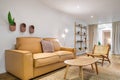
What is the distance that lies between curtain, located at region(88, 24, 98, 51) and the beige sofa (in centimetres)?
409

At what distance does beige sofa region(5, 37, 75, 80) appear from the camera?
2021 mm

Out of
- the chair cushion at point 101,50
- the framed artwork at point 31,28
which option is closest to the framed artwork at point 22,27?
the framed artwork at point 31,28

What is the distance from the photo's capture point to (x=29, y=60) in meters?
2.06

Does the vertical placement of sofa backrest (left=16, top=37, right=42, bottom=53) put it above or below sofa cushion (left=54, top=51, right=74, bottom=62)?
above

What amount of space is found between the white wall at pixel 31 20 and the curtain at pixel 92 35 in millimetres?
2534

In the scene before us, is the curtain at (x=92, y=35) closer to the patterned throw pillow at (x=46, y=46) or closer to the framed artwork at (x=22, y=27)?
the patterned throw pillow at (x=46, y=46)

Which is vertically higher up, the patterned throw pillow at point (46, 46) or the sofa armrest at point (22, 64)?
the patterned throw pillow at point (46, 46)

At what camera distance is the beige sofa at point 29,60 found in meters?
2.02

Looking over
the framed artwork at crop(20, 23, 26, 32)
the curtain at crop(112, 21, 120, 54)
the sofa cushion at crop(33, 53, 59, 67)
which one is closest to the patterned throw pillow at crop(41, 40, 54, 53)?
the sofa cushion at crop(33, 53, 59, 67)

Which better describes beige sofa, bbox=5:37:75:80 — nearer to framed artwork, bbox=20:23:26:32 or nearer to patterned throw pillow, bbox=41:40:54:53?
patterned throw pillow, bbox=41:40:54:53

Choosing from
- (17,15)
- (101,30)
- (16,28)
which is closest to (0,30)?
(16,28)

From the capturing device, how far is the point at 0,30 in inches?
99.5

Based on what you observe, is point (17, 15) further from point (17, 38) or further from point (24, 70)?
point (24, 70)

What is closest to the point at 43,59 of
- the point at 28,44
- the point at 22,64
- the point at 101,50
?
the point at 22,64
